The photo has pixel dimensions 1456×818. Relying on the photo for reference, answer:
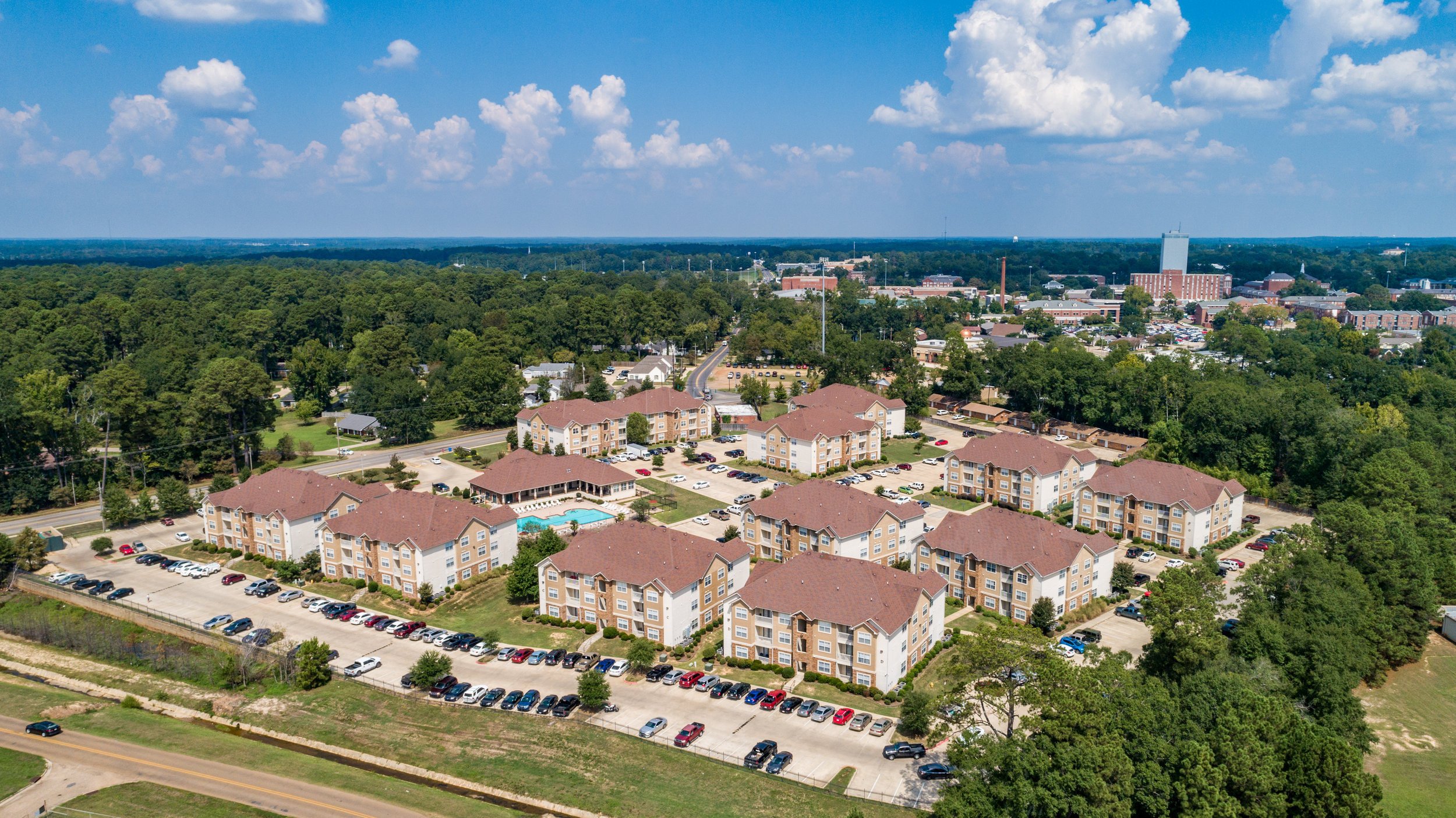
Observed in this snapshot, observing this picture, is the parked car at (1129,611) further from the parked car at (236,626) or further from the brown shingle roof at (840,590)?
the parked car at (236,626)

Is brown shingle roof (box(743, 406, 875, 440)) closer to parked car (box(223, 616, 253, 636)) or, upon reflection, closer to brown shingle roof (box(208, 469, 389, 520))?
brown shingle roof (box(208, 469, 389, 520))

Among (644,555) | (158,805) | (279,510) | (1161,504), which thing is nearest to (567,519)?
(644,555)

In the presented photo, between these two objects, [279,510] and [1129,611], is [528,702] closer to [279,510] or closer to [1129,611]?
[279,510]

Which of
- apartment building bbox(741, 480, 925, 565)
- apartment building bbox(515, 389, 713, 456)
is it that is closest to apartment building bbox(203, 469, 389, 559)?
apartment building bbox(515, 389, 713, 456)

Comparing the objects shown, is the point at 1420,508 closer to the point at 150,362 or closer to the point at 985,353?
the point at 985,353

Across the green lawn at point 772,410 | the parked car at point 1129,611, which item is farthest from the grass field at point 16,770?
the green lawn at point 772,410
